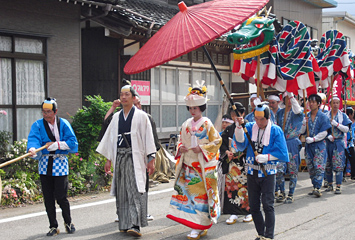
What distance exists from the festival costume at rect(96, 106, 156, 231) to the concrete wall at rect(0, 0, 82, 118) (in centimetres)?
481

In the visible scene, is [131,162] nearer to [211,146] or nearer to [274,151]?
[211,146]

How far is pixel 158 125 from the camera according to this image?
1443cm

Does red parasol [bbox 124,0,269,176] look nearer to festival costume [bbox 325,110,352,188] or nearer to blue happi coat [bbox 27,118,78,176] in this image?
blue happi coat [bbox 27,118,78,176]

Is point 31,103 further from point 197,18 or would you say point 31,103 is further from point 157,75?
point 197,18

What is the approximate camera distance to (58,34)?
36.3ft

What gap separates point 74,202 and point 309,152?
4960 mm

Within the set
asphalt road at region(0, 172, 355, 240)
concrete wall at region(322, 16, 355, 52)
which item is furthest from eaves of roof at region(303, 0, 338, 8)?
asphalt road at region(0, 172, 355, 240)

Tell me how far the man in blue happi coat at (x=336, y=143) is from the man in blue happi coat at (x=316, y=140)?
2.74ft

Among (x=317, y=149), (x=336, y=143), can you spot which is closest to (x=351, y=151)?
(x=336, y=143)

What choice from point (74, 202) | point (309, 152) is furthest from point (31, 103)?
point (309, 152)

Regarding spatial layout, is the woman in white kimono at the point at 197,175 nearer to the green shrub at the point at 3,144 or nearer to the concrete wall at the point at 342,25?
the green shrub at the point at 3,144

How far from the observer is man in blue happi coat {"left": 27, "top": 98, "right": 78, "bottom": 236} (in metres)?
6.49

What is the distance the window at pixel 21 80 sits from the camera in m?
9.92

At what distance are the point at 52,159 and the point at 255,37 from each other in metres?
3.87
